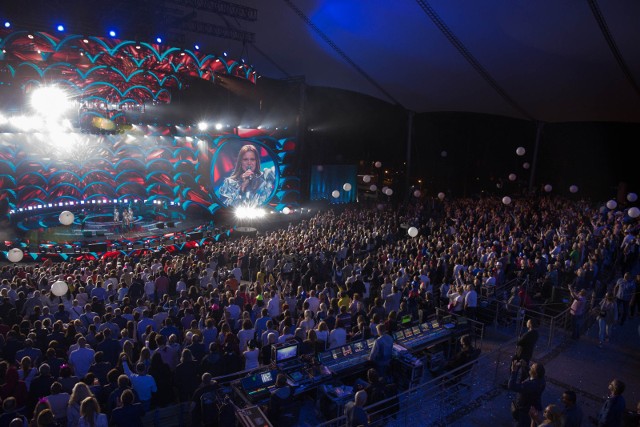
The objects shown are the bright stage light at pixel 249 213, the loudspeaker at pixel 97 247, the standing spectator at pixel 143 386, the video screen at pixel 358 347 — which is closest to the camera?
the standing spectator at pixel 143 386

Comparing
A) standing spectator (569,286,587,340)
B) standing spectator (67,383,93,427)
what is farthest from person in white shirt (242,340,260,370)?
standing spectator (569,286,587,340)

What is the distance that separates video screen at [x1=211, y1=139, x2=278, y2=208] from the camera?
22.0 meters

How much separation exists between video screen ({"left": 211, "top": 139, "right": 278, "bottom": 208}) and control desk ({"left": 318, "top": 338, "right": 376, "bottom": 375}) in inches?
664

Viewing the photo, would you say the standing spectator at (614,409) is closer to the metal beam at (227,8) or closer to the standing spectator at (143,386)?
the standing spectator at (143,386)

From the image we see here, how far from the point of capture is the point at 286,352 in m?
5.78

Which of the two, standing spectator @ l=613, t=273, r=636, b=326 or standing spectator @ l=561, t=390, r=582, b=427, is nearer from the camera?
standing spectator @ l=561, t=390, r=582, b=427

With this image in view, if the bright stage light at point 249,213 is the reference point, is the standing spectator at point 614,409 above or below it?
above

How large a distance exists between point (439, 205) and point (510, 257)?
8.76 metres

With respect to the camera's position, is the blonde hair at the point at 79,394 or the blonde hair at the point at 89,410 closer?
the blonde hair at the point at 89,410

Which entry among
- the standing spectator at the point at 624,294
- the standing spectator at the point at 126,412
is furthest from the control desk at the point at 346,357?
the standing spectator at the point at 624,294

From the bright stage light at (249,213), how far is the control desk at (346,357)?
16.6 metres

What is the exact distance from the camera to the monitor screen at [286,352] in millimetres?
5719

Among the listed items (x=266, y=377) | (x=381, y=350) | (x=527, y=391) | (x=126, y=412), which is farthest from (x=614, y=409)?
(x=126, y=412)

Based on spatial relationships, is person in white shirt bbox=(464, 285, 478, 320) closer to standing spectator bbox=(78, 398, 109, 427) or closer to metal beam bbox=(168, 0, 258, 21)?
standing spectator bbox=(78, 398, 109, 427)
